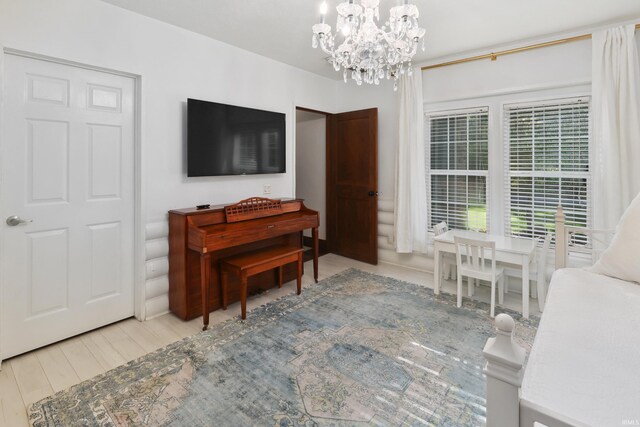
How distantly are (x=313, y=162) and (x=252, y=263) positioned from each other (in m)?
2.75

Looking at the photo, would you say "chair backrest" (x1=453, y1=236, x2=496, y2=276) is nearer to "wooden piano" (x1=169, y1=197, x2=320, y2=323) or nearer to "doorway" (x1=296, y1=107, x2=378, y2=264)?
"doorway" (x1=296, y1=107, x2=378, y2=264)

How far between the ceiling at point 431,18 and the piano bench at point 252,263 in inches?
83.6

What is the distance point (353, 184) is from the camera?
4.58 m

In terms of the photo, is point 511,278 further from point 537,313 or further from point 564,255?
point 564,255

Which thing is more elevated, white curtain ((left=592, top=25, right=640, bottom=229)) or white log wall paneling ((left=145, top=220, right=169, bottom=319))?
white curtain ((left=592, top=25, right=640, bottom=229))

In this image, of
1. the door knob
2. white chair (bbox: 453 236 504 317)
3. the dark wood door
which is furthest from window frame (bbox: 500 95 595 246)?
the door knob

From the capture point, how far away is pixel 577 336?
4.26 feet

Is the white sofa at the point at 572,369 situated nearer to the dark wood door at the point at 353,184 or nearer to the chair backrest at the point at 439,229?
the chair backrest at the point at 439,229

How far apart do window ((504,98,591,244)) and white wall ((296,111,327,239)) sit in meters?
2.55

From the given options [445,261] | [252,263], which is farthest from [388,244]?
[252,263]

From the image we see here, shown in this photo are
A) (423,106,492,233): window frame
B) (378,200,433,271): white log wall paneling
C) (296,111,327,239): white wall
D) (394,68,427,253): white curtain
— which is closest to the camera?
(423,106,492,233): window frame

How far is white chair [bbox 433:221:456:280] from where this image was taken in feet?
11.5

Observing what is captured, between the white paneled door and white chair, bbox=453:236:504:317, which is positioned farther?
white chair, bbox=453:236:504:317

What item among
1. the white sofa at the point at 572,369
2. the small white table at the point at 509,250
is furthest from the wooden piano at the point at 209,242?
the white sofa at the point at 572,369
